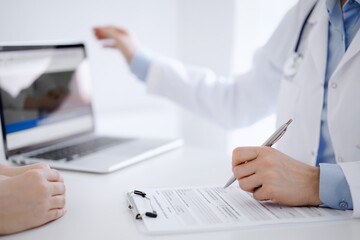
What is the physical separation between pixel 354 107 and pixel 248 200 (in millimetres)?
348

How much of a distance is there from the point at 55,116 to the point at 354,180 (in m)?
0.83

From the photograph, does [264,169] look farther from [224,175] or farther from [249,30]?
[249,30]

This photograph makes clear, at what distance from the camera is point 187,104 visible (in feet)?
4.34

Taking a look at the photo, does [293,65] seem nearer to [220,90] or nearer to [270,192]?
[220,90]

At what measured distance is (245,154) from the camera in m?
0.71

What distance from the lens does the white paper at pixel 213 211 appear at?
594 mm

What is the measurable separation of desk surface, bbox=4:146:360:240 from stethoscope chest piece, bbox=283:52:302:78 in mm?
295

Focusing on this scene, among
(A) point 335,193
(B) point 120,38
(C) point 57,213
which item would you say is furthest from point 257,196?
(B) point 120,38

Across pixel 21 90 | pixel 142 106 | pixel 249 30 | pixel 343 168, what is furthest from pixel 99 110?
pixel 343 168

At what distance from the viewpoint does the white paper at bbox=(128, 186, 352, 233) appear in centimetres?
59

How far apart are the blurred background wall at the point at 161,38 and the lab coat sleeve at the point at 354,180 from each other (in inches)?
28.0

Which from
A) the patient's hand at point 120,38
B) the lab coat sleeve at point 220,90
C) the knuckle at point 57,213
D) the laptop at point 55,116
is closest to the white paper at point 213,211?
the knuckle at point 57,213

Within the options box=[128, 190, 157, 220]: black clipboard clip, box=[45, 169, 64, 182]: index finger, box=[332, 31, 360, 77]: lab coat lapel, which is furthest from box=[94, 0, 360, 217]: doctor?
box=[45, 169, 64, 182]: index finger

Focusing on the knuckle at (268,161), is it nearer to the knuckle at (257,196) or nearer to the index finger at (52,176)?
the knuckle at (257,196)
